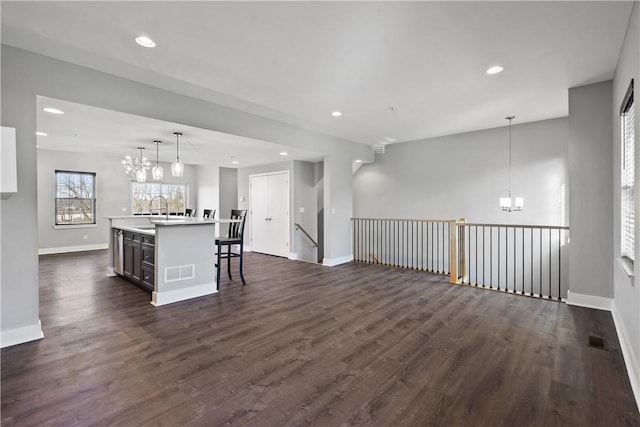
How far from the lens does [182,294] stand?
4.09m

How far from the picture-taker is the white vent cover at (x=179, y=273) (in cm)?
396

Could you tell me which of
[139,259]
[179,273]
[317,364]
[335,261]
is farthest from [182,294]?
[335,261]

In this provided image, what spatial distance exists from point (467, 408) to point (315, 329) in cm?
159

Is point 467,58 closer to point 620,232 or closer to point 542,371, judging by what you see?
point 620,232

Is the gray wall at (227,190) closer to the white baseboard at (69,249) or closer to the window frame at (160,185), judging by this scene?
the window frame at (160,185)

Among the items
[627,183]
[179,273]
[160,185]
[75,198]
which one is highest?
[160,185]

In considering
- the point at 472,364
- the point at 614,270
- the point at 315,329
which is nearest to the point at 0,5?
the point at 315,329

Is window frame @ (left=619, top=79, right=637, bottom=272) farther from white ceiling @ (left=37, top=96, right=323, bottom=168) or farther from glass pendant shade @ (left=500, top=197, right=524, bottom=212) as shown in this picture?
white ceiling @ (left=37, top=96, right=323, bottom=168)

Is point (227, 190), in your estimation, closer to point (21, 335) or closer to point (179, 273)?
point (179, 273)

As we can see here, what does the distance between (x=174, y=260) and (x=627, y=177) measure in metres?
5.14

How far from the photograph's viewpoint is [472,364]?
2.43 metres

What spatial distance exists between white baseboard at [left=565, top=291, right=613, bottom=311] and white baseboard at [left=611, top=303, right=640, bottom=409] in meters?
0.57

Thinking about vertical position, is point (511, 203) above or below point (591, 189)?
below

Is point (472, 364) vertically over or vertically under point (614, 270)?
under
